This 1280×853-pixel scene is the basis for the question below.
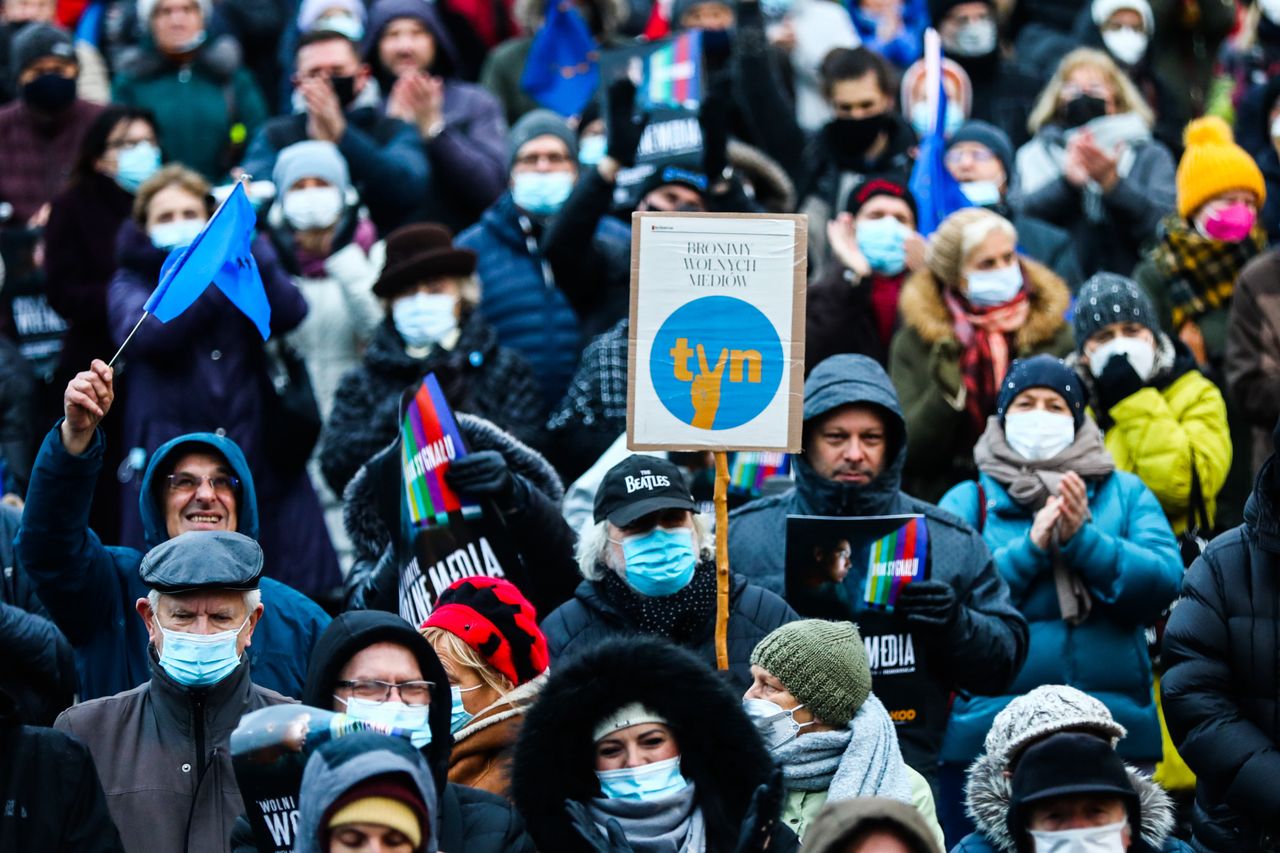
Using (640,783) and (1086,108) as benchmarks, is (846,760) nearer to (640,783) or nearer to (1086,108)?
(640,783)

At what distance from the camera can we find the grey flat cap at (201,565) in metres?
7.30

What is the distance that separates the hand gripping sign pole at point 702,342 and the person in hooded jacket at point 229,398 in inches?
104

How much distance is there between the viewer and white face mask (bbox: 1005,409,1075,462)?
9211 millimetres

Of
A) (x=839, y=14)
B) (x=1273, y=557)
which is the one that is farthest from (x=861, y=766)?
(x=839, y=14)

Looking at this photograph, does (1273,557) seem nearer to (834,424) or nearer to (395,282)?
(834,424)

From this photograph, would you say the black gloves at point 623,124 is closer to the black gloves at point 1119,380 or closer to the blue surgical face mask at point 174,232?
the blue surgical face mask at point 174,232

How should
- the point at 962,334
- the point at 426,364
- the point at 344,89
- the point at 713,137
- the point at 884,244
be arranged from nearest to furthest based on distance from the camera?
the point at 426,364
the point at 962,334
the point at 884,244
the point at 713,137
the point at 344,89

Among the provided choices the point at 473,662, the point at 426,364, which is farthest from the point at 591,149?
the point at 473,662

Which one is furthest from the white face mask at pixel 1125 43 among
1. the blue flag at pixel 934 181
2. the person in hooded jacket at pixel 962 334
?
the person in hooded jacket at pixel 962 334

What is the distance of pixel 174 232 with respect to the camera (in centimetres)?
1067

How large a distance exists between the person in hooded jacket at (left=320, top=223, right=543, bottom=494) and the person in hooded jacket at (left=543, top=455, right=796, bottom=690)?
5.96 ft

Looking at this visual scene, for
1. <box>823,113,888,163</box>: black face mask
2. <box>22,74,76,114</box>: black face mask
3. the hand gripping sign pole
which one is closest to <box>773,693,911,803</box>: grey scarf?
the hand gripping sign pole

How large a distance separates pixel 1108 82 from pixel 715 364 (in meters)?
5.42

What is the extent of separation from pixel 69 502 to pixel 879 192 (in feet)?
15.1
